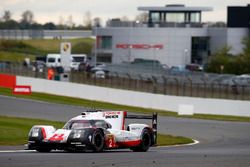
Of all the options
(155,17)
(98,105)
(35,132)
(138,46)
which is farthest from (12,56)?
(35,132)

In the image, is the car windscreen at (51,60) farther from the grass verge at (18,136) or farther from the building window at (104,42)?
the grass verge at (18,136)

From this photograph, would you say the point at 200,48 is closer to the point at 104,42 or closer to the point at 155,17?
the point at 155,17

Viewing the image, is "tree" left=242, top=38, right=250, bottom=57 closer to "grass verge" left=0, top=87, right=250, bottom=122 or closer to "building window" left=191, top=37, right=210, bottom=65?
"building window" left=191, top=37, right=210, bottom=65

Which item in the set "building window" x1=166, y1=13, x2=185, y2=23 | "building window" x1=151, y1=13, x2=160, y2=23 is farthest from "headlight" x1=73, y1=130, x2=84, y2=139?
"building window" x1=151, y1=13, x2=160, y2=23

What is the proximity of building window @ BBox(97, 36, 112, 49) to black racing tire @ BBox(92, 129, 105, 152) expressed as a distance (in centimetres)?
9590

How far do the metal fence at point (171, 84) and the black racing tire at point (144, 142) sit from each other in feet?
117

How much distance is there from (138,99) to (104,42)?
197 feet

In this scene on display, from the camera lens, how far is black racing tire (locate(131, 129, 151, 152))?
27.1 m

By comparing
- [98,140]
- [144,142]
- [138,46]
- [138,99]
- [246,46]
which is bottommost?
[138,99]

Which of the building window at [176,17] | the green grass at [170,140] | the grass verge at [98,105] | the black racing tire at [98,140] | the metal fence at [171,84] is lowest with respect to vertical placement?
the grass verge at [98,105]

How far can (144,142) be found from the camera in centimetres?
2722

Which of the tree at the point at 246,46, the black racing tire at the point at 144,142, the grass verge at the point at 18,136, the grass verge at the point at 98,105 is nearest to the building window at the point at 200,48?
the tree at the point at 246,46

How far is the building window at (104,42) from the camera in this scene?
122 m

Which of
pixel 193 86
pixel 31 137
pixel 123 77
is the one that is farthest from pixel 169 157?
pixel 123 77
